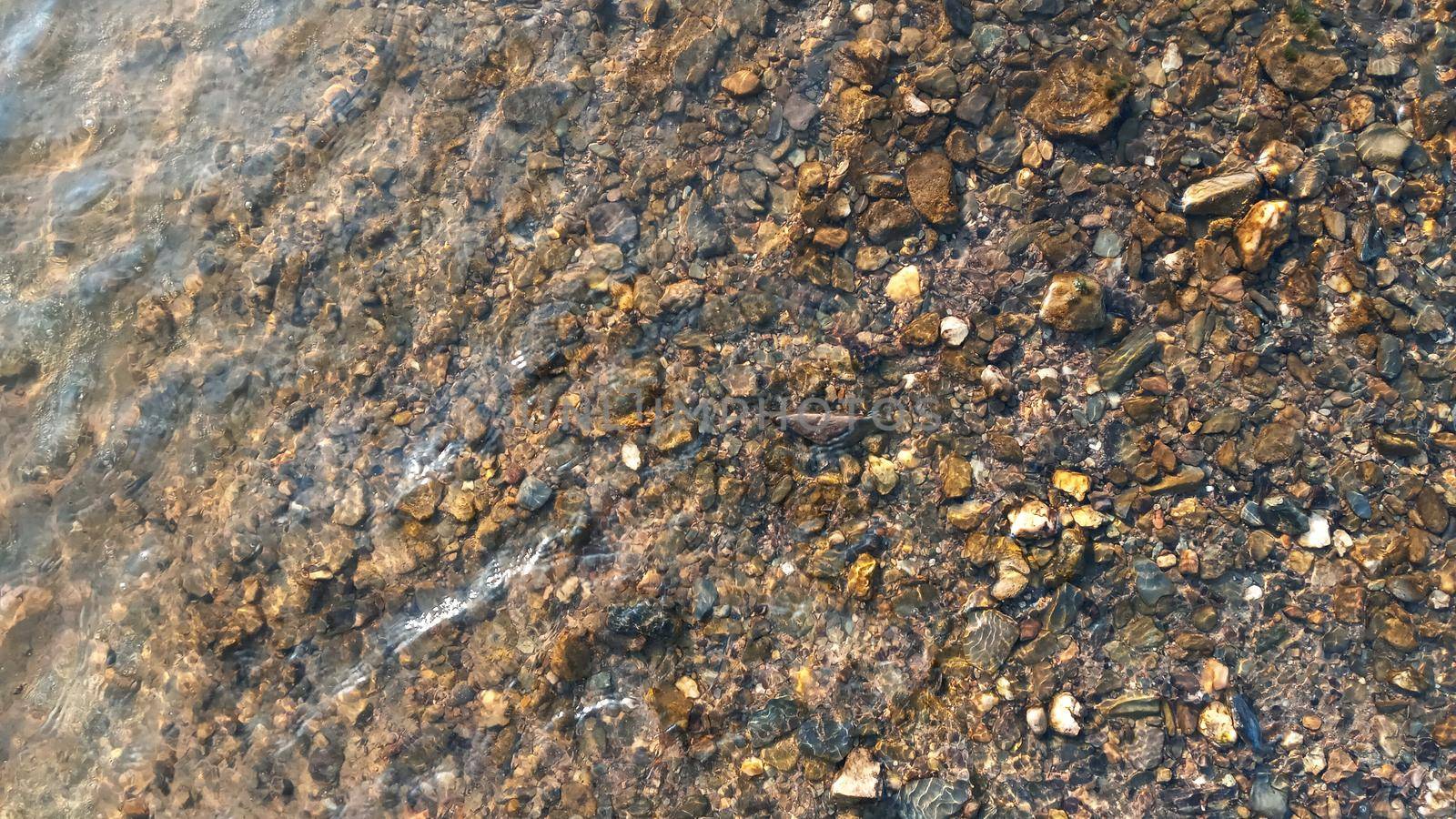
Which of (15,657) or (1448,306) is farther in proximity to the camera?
(15,657)

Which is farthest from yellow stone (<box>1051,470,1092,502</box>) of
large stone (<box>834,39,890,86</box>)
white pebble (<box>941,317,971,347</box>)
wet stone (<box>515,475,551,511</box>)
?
wet stone (<box>515,475,551,511</box>)

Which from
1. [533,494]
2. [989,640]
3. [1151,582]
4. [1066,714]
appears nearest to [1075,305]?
[1151,582]

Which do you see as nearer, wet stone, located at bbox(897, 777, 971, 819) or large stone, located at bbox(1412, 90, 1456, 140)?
wet stone, located at bbox(897, 777, 971, 819)

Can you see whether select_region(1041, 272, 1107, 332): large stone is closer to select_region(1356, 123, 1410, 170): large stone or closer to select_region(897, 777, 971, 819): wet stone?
select_region(1356, 123, 1410, 170): large stone

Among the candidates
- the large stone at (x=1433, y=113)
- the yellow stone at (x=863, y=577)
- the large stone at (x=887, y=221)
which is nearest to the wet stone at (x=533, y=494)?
the yellow stone at (x=863, y=577)

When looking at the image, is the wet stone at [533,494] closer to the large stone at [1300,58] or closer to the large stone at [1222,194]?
the large stone at [1222,194]

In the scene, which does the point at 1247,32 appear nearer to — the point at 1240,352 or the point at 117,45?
the point at 1240,352

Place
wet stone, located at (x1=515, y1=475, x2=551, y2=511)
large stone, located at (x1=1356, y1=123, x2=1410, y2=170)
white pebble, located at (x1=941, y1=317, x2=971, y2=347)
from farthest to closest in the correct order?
wet stone, located at (x1=515, y1=475, x2=551, y2=511) → white pebble, located at (x1=941, y1=317, x2=971, y2=347) → large stone, located at (x1=1356, y1=123, x2=1410, y2=170)

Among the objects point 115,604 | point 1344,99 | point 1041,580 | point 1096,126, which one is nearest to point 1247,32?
point 1344,99
